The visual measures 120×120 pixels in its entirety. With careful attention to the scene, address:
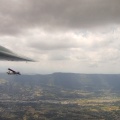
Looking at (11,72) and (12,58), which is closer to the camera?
(12,58)

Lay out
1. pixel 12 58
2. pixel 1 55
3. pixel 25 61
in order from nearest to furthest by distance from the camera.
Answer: pixel 1 55
pixel 12 58
pixel 25 61

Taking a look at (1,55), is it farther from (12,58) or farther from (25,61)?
(25,61)

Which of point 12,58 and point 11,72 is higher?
point 12,58

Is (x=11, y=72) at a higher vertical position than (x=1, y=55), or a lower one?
lower

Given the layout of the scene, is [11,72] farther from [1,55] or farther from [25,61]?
[1,55]

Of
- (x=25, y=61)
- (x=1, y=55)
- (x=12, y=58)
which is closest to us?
(x=1, y=55)

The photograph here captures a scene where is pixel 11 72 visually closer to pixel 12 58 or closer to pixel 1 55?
pixel 12 58

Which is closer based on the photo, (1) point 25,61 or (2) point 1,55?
(2) point 1,55

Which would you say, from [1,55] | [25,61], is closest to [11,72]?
[25,61]
